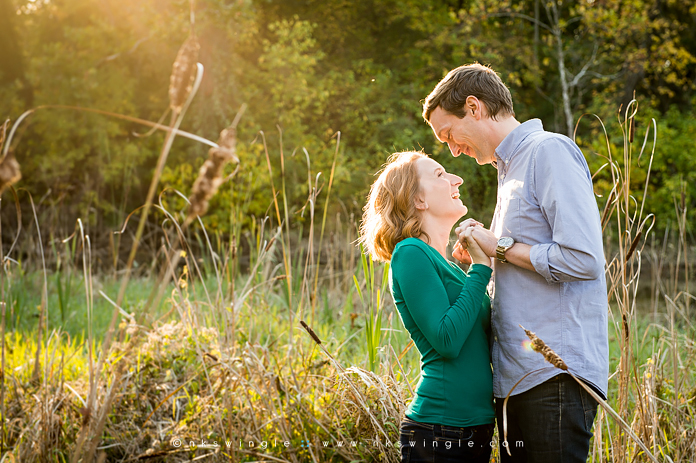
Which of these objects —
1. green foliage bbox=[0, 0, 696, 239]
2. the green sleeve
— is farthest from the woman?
green foliage bbox=[0, 0, 696, 239]

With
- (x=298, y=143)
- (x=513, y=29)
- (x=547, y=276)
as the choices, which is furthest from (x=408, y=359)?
(x=513, y=29)

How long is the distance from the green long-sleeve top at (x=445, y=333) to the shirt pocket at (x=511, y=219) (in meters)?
0.12

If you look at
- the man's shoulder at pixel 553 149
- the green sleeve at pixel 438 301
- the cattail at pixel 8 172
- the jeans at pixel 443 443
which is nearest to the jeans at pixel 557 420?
the jeans at pixel 443 443

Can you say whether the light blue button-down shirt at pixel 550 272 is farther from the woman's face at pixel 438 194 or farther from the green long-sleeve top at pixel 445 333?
the woman's face at pixel 438 194

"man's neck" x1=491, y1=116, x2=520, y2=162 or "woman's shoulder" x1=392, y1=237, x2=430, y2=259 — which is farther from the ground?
"man's neck" x1=491, y1=116, x2=520, y2=162

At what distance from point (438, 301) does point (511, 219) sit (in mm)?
323

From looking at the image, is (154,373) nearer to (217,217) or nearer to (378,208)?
(378,208)

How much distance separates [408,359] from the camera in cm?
341

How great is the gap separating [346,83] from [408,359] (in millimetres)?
9959

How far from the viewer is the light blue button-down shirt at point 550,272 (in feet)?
5.02

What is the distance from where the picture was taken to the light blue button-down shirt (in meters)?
1.53

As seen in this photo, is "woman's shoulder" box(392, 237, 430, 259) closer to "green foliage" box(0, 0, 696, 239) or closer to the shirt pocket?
the shirt pocket

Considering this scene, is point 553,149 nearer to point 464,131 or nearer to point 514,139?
point 514,139

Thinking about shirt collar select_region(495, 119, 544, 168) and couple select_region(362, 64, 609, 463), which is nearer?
couple select_region(362, 64, 609, 463)
